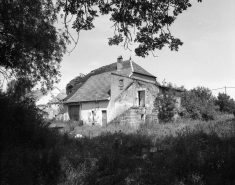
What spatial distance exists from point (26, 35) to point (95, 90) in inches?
760

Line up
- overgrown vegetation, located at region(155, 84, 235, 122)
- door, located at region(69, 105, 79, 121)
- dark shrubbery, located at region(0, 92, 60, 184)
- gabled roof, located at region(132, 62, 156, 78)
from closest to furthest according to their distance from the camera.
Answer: dark shrubbery, located at region(0, 92, 60, 184)
overgrown vegetation, located at region(155, 84, 235, 122)
door, located at region(69, 105, 79, 121)
gabled roof, located at region(132, 62, 156, 78)

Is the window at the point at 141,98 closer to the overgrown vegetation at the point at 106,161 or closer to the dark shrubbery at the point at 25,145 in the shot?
the overgrown vegetation at the point at 106,161

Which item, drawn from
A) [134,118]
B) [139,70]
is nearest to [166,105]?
[134,118]

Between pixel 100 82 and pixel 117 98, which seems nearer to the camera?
pixel 117 98

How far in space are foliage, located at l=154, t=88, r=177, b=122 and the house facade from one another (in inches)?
27.7

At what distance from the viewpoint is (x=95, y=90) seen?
93.6 ft

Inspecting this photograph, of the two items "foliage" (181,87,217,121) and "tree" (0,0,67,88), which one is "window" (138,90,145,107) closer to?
"foliage" (181,87,217,121)

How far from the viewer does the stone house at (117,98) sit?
74.3 feet

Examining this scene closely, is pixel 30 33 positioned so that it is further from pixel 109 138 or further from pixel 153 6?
pixel 109 138

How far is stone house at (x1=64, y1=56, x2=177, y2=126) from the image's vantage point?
22.6 meters

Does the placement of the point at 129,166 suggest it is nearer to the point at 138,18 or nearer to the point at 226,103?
the point at 138,18

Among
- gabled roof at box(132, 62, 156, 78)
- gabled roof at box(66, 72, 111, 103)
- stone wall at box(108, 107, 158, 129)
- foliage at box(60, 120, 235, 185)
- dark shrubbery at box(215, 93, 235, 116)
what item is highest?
gabled roof at box(132, 62, 156, 78)

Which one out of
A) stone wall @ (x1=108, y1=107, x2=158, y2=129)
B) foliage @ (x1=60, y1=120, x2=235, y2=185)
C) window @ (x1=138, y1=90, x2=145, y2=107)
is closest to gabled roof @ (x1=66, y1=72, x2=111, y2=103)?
stone wall @ (x1=108, y1=107, x2=158, y2=129)

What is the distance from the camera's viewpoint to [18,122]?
9156mm
